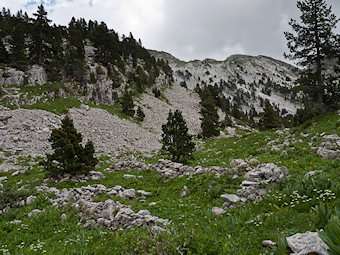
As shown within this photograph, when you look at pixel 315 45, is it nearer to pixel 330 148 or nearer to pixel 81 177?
pixel 330 148

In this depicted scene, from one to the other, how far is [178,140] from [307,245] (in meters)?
14.8

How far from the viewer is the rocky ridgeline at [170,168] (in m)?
11.1

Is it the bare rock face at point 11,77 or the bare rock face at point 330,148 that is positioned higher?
the bare rock face at point 11,77

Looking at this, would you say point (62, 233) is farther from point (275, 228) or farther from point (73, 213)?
point (275, 228)

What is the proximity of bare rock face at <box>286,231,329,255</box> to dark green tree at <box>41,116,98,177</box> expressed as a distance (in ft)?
43.7

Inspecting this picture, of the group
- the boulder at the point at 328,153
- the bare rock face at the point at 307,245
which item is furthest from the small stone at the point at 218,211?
the boulder at the point at 328,153

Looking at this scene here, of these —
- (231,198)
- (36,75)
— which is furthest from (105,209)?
(36,75)

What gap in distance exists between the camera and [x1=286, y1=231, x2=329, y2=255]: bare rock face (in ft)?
9.21

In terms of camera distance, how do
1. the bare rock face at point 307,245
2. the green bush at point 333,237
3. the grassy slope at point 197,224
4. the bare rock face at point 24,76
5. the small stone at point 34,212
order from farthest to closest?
the bare rock face at point 24,76
the small stone at point 34,212
the grassy slope at point 197,224
the bare rock face at point 307,245
the green bush at point 333,237

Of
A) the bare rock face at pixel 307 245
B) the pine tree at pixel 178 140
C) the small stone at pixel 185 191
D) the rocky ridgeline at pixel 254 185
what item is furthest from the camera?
the pine tree at pixel 178 140

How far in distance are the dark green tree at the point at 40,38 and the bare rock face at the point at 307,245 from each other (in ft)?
161

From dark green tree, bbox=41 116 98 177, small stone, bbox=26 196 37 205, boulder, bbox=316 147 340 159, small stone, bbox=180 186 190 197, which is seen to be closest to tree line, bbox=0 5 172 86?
dark green tree, bbox=41 116 98 177

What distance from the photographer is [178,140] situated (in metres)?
17.8

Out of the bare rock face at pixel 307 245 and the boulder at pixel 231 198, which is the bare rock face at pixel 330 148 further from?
the bare rock face at pixel 307 245
